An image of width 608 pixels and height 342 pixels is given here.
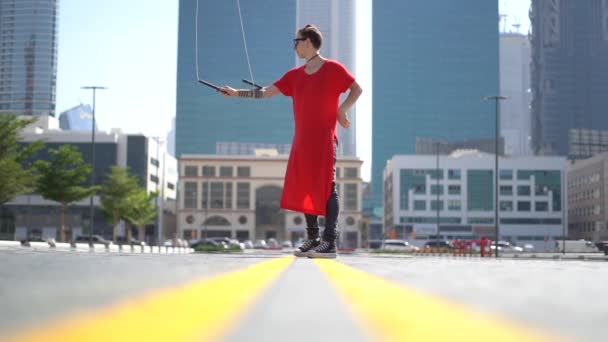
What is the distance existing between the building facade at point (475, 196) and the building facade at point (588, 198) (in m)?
3.92

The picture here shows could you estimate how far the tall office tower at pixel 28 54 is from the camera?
537ft

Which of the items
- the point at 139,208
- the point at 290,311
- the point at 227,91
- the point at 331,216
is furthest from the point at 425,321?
the point at 139,208

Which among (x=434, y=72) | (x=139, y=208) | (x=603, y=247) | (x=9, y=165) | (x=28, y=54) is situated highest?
(x=434, y=72)

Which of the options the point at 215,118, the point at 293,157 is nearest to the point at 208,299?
the point at 293,157

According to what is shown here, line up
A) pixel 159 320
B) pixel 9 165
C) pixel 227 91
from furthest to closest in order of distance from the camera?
pixel 9 165
pixel 227 91
pixel 159 320

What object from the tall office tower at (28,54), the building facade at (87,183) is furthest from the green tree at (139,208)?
the tall office tower at (28,54)

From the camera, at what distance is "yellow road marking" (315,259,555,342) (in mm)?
1359

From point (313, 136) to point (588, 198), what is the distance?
105626 millimetres

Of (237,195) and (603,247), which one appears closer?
(603,247)

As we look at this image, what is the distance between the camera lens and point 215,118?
141 m

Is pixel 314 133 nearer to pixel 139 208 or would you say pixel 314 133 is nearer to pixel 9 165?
pixel 9 165

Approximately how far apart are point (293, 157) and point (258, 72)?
2.88m

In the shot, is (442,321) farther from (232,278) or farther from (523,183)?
(523,183)

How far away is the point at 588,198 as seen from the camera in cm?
10544
